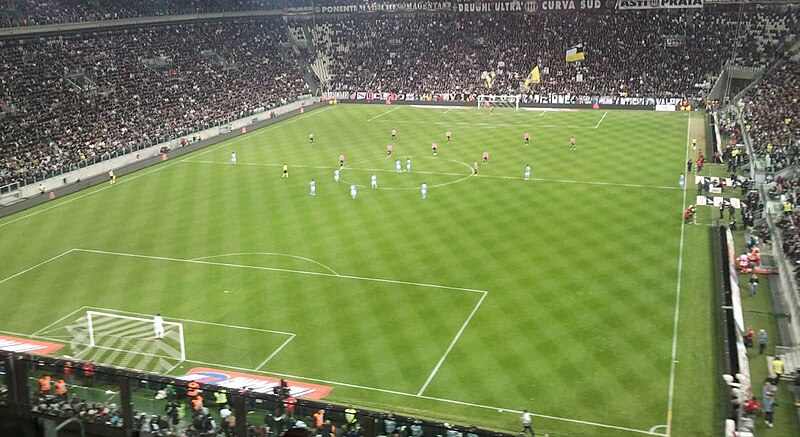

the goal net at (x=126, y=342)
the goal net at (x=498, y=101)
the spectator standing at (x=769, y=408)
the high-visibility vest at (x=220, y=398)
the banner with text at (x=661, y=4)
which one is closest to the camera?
the high-visibility vest at (x=220, y=398)

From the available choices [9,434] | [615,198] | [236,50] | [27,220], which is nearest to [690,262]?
[615,198]

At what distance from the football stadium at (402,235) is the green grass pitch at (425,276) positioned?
157 mm

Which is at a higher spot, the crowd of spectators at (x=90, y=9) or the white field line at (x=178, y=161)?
the crowd of spectators at (x=90, y=9)

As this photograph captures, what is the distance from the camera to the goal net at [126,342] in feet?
91.5

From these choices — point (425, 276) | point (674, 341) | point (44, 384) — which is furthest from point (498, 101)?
point (44, 384)

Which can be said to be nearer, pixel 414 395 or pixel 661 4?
pixel 414 395

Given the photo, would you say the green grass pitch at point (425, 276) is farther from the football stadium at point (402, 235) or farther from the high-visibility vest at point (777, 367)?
the high-visibility vest at point (777, 367)

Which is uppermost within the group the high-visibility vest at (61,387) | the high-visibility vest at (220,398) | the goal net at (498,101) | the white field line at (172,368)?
the goal net at (498,101)

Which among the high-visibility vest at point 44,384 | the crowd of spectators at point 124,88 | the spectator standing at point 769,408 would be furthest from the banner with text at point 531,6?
the high-visibility vest at point 44,384

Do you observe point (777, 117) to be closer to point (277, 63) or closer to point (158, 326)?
point (158, 326)

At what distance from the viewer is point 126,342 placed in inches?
1157

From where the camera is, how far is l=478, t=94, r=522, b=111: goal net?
8594 centimetres

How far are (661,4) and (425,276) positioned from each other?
68.2 metres

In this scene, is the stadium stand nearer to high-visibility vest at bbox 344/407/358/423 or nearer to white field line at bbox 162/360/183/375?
white field line at bbox 162/360/183/375
